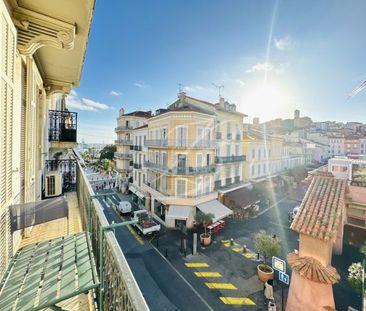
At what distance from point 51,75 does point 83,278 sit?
24.7 feet

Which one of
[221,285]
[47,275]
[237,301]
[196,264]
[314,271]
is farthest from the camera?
[196,264]

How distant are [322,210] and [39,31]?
37.7 ft

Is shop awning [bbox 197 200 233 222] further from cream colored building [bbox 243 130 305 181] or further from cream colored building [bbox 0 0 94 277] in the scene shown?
cream colored building [bbox 0 0 94 277]

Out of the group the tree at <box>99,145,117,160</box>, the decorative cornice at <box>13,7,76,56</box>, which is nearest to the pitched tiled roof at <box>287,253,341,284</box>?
the decorative cornice at <box>13,7,76,56</box>

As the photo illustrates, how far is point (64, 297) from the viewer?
7.14 ft

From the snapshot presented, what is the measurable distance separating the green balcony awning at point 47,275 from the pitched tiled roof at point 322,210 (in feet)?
27.5

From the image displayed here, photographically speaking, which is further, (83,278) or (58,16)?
(58,16)

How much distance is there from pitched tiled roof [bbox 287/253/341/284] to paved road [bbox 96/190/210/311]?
5417mm

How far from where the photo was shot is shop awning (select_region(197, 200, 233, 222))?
19.1m

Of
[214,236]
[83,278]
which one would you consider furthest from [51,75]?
[214,236]

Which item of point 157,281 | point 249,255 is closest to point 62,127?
point 157,281

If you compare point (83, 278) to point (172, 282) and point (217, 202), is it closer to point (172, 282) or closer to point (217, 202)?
point (172, 282)

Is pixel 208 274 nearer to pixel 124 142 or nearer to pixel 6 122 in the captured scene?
pixel 6 122

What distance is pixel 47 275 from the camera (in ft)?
9.05
